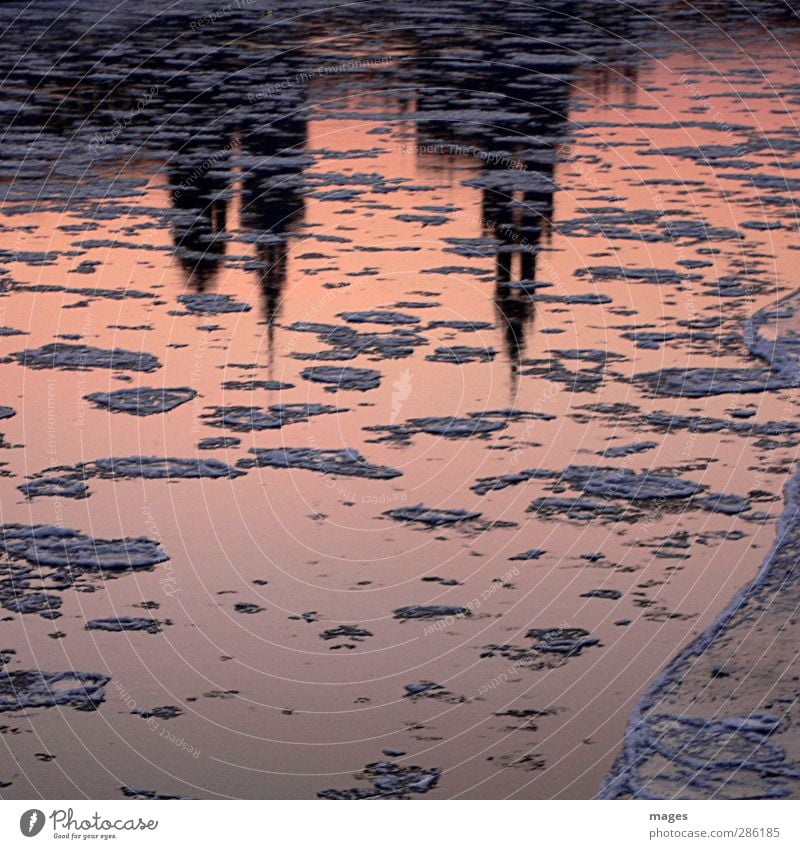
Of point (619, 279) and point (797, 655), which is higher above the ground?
point (619, 279)

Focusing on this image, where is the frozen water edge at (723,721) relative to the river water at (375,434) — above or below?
below

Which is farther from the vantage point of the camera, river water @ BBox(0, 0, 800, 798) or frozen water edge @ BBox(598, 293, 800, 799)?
river water @ BBox(0, 0, 800, 798)

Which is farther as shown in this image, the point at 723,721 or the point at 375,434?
the point at 375,434

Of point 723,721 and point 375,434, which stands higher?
point 375,434

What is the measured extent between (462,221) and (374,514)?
16.4 feet

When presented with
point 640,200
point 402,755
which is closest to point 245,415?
point 402,755

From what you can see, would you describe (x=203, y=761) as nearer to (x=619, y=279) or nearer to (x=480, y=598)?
(x=480, y=598)

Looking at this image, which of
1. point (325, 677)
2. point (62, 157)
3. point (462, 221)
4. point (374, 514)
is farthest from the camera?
point (62, 157)

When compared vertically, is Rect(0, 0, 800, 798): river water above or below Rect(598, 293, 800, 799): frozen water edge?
above

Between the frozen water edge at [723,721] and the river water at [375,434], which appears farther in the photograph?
the river water at [375,434]

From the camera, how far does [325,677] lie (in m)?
5.48

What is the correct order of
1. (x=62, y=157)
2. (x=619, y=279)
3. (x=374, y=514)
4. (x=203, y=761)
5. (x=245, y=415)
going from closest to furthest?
1. (x=203, y=761)
2. (x=374, y=514)
3. (x=245, y=415)
4. (x=619, y=279)
5. (x=62, y=157)

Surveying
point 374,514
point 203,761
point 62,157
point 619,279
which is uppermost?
point 62,157

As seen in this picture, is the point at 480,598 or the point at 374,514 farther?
the point at 374,514
